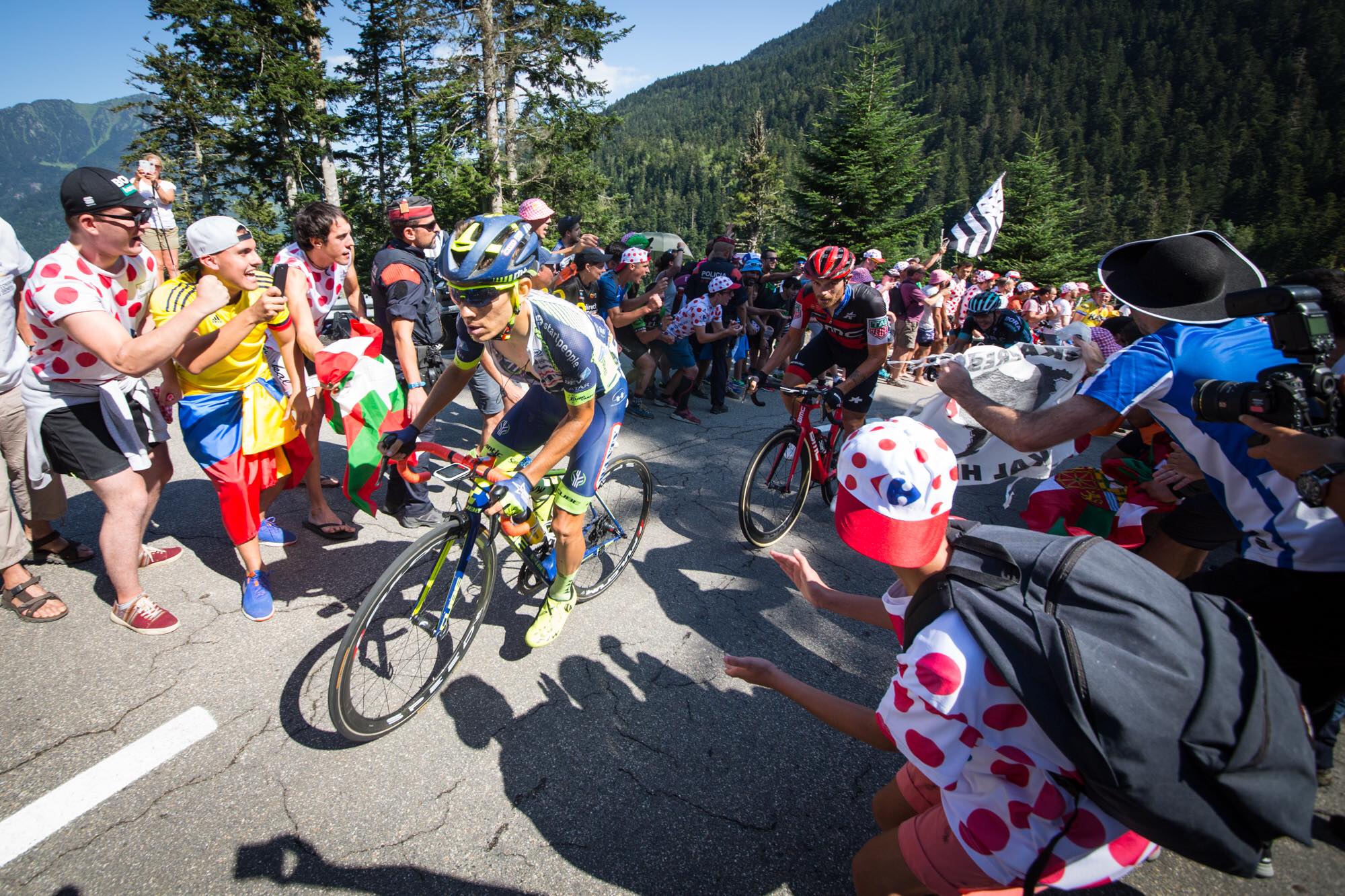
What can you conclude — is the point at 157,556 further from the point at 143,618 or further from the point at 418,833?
the point at 418,833

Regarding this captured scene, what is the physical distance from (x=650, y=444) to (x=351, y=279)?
3286 millimetres

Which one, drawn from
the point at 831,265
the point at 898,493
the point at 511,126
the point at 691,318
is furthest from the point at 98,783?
the point at 511,126

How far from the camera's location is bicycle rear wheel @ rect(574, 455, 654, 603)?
12.2ft

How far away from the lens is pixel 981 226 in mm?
15234

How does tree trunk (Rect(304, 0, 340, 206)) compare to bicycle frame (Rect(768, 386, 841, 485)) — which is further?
tree trunk (Rect(304, 0, 340, 206))

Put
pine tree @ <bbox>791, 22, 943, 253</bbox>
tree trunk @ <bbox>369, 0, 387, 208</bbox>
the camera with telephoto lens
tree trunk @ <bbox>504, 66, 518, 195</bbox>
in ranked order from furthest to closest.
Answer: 1. tree trunk @ <bbox>369, 0, 387, 208</bbox>
2. pine tree @ <bbox>791, 22, 943, 253</bbox>
3. tree trunk @ <bbox>504, 66, 518, 195</bbox>
4. the camera with telephoto lens

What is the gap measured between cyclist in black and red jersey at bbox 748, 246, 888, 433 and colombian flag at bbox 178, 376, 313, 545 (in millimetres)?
3084

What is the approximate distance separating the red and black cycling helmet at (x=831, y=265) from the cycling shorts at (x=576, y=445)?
2.03 meters

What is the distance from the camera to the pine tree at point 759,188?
58281 mm

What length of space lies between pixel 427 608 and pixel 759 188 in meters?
63.8

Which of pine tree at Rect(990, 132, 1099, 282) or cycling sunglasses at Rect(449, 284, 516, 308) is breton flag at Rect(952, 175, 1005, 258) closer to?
cycling sunglasses at Rect(449, 284, 516, 308)

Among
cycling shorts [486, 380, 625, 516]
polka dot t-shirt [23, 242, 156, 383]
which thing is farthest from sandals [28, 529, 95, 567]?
cycling shorts [486, 380, 625, 516]

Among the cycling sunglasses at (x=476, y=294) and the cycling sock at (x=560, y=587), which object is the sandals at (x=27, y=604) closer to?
the cycling sock at (x=560, y=587)

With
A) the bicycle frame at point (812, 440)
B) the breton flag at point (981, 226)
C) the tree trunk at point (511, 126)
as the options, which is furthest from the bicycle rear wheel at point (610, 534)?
the tree trunk at point (511, 126)
